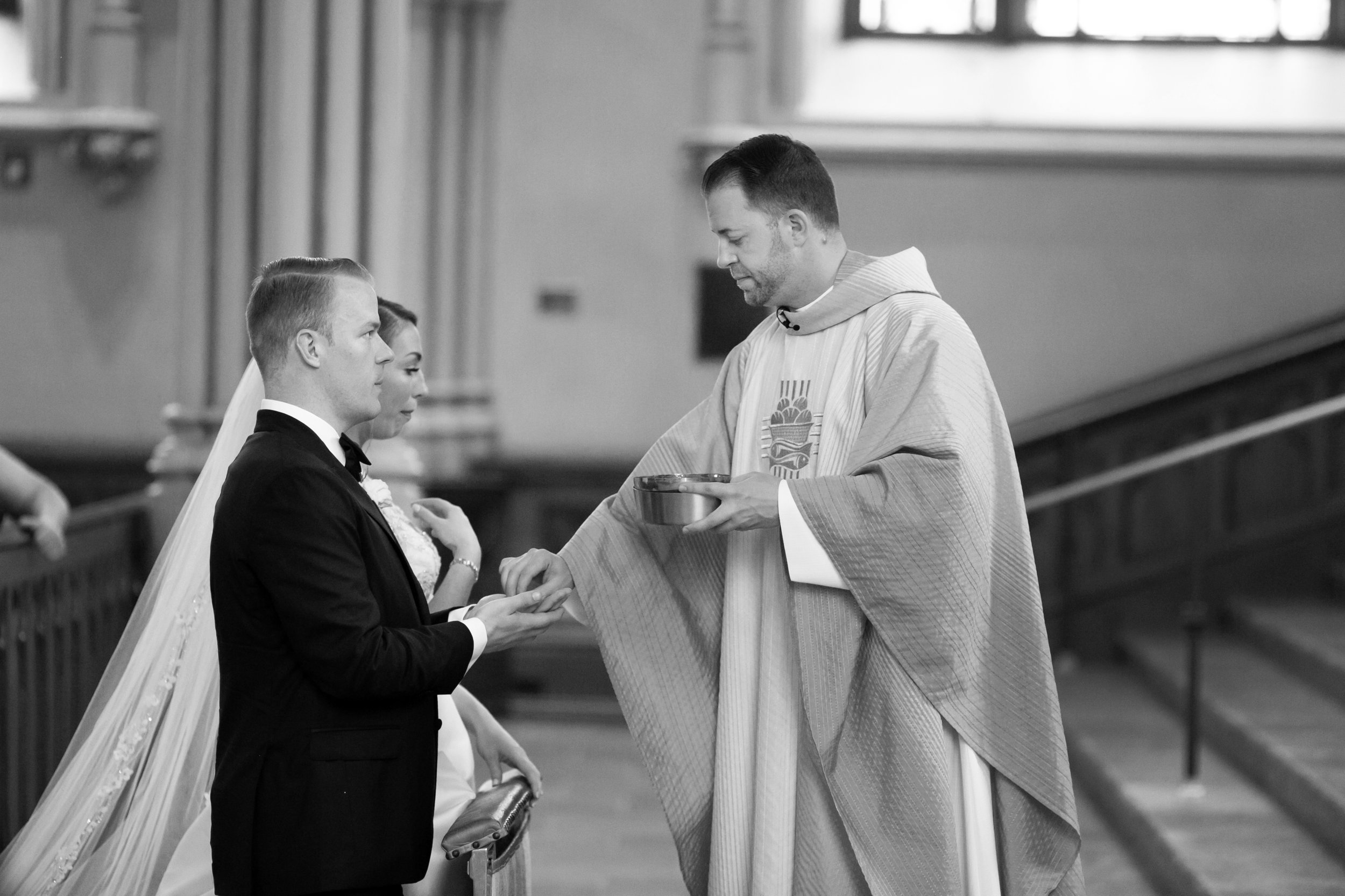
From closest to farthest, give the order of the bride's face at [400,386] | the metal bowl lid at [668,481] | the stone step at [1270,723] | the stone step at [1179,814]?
the metal bowl lid at [668,481], the bride's face at [400,386], the stone step at [1179,814], the stone step at [1270,723]

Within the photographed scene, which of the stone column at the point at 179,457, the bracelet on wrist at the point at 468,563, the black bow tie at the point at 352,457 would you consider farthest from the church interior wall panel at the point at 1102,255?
the black bow tie at the point at 352,457

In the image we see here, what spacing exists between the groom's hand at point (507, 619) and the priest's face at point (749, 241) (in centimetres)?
62

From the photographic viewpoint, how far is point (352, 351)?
2.16 metres

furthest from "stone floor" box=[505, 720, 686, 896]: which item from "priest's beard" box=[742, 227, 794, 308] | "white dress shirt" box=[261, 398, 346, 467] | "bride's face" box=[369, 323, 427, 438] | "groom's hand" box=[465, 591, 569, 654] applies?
"white dress shirt" box=[261, 398, 346, 467]

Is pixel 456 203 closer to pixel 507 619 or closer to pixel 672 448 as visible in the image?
pixel 672 448

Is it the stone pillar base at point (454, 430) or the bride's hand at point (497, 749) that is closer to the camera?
the bride's hand at point (497, 749)

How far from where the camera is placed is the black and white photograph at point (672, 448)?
2357 millimetres

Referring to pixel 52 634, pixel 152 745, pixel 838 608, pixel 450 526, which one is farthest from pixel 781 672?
pixel 52 634

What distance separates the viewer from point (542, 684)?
7.06 m

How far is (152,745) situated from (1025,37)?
5.85 m

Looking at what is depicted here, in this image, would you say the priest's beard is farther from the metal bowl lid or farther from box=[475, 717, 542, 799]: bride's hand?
box=[475, 717, 542, 799]: bride's hand

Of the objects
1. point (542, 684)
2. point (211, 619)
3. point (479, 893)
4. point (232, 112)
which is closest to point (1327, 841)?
point (479, 893)

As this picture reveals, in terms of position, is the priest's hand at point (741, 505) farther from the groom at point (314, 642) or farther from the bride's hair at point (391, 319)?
the bride's hair at point (391, 319)

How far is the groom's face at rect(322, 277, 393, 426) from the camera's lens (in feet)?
7.04
